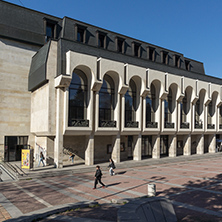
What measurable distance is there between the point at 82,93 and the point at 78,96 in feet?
2.11

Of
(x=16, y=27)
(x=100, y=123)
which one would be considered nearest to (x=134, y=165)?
(x=100, y=123)

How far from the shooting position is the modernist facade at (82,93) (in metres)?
26.4

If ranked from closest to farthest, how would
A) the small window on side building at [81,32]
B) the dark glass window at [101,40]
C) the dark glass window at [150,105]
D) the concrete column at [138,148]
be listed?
the small window on side building at [81,32], the concrete column at [138,148], the dark glass window at [101,40], the dark glass window at [150,105]

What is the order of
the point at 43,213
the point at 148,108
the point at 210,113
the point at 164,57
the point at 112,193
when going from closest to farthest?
the point at 43,213, the point at 112,193, the point at 148,108, the point at 164,57, the point at 210,113

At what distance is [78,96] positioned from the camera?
91.9 ft

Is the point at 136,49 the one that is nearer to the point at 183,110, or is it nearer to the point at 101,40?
the point at 101,40

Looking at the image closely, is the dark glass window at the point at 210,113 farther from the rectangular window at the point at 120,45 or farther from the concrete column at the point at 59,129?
the concrete column at the point at 59,129

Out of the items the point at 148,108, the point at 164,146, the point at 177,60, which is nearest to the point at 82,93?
the point at 148,108

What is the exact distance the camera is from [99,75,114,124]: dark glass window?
30109 mm

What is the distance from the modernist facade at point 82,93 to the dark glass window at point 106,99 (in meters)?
0.13

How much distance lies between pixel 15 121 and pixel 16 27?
12.3 meters

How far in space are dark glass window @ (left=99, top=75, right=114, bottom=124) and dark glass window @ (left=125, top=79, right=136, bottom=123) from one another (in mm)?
2922

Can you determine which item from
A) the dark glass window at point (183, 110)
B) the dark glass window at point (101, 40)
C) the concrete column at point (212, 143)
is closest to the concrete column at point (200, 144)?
the concrete column at point (212, 143)

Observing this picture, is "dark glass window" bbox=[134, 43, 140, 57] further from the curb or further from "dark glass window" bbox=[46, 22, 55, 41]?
the curb
